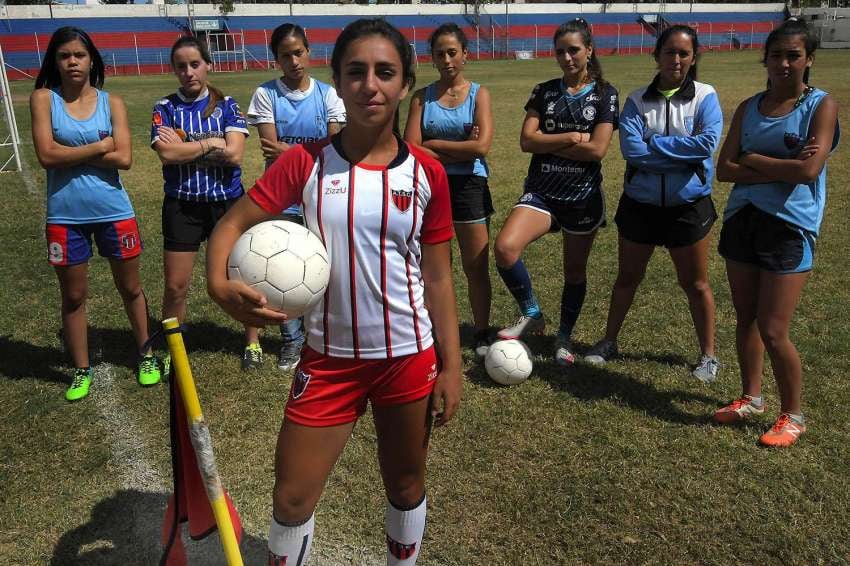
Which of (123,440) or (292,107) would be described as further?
(292,107)

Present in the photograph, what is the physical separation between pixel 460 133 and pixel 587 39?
1.11 metres

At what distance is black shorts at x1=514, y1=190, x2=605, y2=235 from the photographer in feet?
16.9

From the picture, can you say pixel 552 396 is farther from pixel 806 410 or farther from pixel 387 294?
pixel 387 294

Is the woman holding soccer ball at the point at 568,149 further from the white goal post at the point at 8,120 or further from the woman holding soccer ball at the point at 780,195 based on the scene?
the white goal post at the point at 8,120

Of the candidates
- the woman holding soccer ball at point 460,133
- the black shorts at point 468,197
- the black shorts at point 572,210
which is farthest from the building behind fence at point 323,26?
the black shorts at point 572,210

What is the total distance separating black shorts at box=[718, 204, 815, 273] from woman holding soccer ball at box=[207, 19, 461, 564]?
2.34 m

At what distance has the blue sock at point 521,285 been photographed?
5.42 m

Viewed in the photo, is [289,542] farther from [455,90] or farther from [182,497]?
[455,90]

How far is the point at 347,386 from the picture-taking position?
2.56m

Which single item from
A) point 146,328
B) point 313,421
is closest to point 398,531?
point 313,421

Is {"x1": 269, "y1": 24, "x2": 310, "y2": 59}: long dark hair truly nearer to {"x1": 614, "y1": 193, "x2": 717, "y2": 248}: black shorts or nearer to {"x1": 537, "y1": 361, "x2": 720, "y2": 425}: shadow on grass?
{"x1": 614, "y1": 193, "x2": 717, "y2": 248}: black shorts

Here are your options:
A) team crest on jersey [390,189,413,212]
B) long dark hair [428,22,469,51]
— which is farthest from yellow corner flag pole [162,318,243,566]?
long dark hair [428,22,469,51]

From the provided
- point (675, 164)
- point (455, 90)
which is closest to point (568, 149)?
point (675, 164)

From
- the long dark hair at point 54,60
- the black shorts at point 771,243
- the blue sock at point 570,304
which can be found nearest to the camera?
the black shorts at point 771,243
